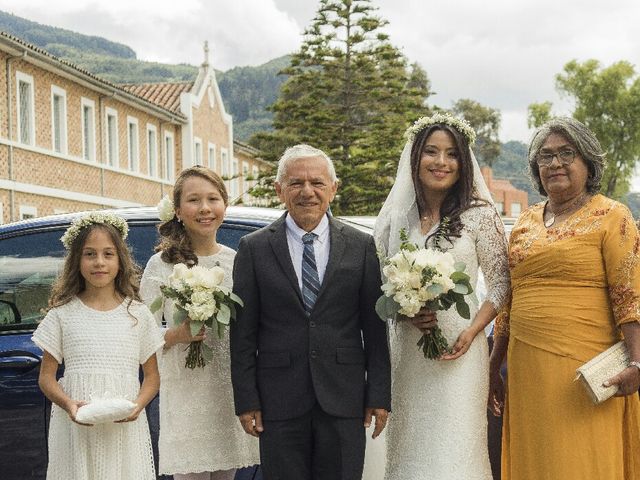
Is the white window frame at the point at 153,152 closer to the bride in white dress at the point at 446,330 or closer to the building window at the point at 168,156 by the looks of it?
the building window at the point at 168,156

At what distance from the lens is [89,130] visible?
32.5 meters

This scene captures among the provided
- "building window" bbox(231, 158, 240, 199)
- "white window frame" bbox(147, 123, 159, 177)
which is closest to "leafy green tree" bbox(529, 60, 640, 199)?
"building window" bbox(231, 158, 240, 199)

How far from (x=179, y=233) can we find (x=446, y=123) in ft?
4.64

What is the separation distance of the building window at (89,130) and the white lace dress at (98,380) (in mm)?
28531

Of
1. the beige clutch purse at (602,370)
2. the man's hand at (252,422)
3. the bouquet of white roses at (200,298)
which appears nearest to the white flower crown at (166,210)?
the bouquet of white roses at (200,298)

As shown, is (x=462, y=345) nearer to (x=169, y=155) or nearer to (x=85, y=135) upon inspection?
(x=85, y=135)

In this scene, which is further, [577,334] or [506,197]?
[506,197]

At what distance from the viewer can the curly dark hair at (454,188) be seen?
179 inches

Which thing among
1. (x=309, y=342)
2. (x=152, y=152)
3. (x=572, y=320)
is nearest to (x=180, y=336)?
(x=309, y=342)

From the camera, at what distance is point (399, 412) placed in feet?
15.1

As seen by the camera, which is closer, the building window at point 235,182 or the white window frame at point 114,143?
the white window frame at point 114,143

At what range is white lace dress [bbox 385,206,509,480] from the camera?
447 centimetres

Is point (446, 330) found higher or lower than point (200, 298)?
lower

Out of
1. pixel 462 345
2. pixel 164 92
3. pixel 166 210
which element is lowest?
pixel 462 345
